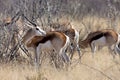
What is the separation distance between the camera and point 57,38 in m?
9.24

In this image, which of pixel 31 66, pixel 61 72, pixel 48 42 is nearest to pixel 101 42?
pixel 48 42

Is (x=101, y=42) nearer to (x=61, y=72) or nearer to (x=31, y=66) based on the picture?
(x=31, y=66)

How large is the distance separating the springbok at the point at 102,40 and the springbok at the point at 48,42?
1.70 m

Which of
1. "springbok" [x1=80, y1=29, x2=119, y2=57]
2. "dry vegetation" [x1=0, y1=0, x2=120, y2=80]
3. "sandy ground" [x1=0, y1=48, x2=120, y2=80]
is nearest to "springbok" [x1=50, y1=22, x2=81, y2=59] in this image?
"dry vegetation" [x1=0, y1=0, x2=120, y2=80]

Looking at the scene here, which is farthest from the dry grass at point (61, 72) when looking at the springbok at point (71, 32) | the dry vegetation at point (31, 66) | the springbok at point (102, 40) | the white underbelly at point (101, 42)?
the white underbelly at point (101, 42)

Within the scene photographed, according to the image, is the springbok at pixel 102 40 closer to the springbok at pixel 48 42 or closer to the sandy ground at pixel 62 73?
the springbok at pixel 48 42

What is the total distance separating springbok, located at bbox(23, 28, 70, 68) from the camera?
9.11 meters

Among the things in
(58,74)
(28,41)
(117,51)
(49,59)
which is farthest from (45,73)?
(117,51)

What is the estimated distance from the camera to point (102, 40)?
11.3m

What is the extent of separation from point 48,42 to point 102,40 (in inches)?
88.6

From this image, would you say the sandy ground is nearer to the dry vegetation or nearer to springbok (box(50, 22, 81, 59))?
the dry vegetation

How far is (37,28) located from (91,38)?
79.4 inches

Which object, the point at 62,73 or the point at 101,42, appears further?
the point at 101,42

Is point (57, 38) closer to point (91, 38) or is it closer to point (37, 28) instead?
point (37, 28)
